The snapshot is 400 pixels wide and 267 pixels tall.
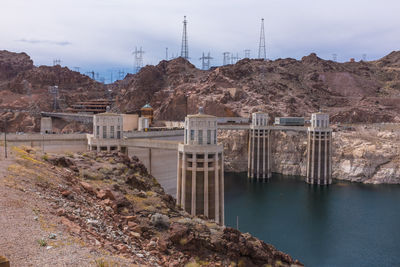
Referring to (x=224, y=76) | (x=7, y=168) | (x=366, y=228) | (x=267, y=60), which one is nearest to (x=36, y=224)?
(x=7, y=168)

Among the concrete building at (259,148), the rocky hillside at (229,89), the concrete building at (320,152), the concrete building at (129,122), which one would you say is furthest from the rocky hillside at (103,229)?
the rocky hillside at (229,89)

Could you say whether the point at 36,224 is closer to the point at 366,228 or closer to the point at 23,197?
the point at 23,197

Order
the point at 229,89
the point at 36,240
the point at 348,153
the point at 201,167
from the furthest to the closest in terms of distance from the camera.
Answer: the point at 229,89, the point at 348,153, the point at 201,167, the point at 36,240

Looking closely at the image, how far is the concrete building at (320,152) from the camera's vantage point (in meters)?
76.1

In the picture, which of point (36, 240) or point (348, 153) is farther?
point (348, 153)

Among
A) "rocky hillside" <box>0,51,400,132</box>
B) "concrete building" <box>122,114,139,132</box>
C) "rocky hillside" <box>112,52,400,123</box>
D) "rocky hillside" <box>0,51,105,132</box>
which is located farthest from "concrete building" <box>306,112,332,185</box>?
"rocky hillside" <box>0,51,105,132</box>

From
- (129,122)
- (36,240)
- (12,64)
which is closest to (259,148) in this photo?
(129,122)

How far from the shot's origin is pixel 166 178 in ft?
156

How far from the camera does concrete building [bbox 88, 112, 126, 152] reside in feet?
130

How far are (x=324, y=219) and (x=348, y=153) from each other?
1402 inches

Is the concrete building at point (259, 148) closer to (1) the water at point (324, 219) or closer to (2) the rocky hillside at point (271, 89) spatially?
(1) the water at point (324, 219)

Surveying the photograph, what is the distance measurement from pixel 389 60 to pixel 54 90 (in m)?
136

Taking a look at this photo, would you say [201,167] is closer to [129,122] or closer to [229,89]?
[129,122]

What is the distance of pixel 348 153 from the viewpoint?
82.7 m
